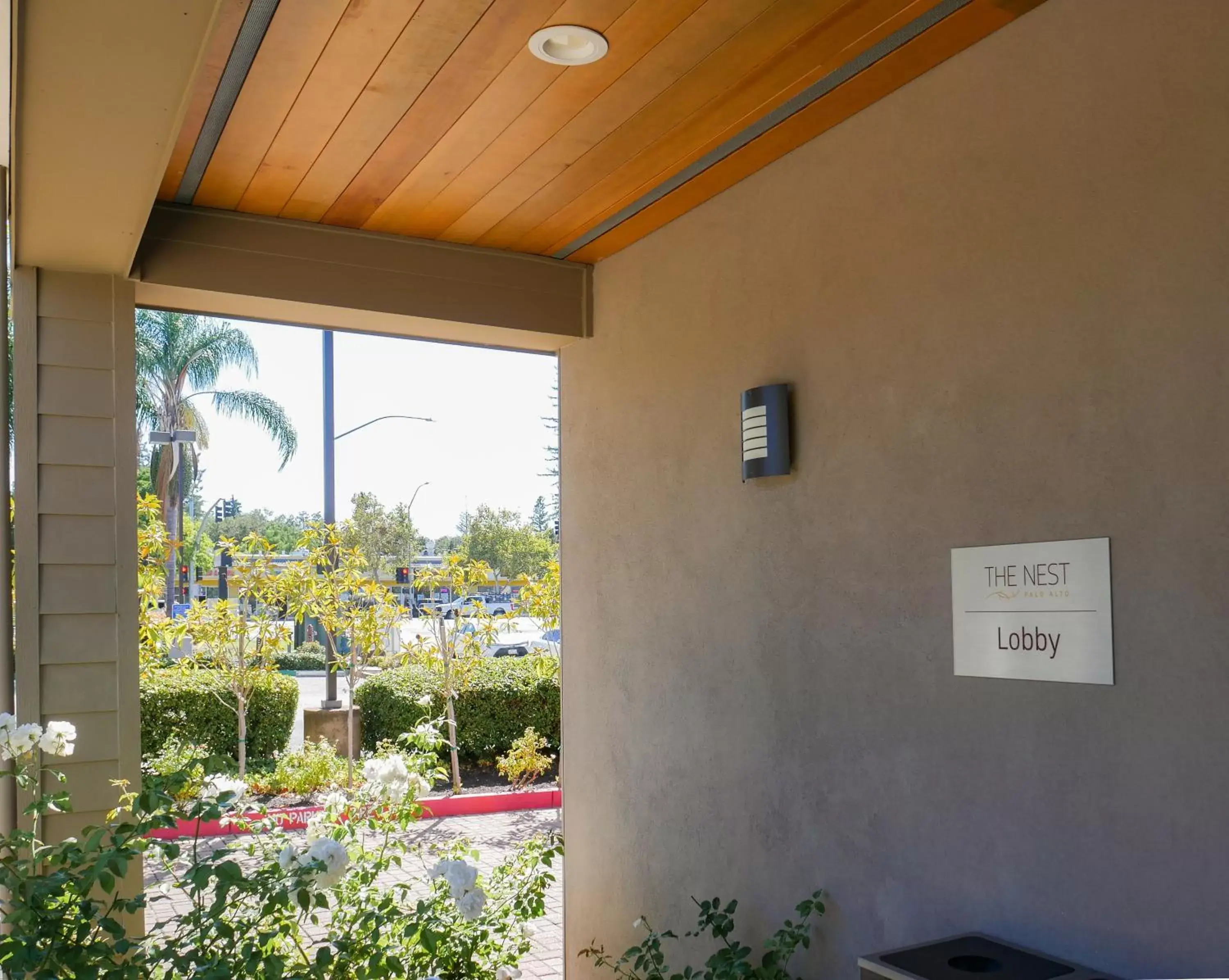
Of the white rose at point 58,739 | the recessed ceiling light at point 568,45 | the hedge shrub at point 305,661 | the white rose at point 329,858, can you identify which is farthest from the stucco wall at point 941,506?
the hedge shrub at point 305,661

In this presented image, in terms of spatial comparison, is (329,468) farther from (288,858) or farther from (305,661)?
(288,858)

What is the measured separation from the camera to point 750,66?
8.91ft

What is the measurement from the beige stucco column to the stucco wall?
65.3 inches

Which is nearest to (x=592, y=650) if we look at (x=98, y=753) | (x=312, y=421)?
(x=98, y=753)

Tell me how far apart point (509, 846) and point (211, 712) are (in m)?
3.79

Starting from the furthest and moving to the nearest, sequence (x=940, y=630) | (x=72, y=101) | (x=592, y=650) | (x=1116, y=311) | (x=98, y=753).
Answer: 1. (x=592, y=650)
2. (x=98, y=753)
3. (x=940, y=630)
4. (x=1116, y=311)
5. (x=72, y=101)

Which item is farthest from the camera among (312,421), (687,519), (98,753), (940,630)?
(312,421)

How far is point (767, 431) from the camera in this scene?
3.15m

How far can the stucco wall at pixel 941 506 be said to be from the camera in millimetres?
2082

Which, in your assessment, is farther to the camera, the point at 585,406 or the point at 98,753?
the point at 585,406

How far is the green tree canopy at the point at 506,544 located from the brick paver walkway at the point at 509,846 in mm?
11520

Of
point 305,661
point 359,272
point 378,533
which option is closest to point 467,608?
point 378,533

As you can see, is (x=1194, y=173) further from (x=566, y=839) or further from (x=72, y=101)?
(x=566, y=839)

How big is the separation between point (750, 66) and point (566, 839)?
2911 mm
